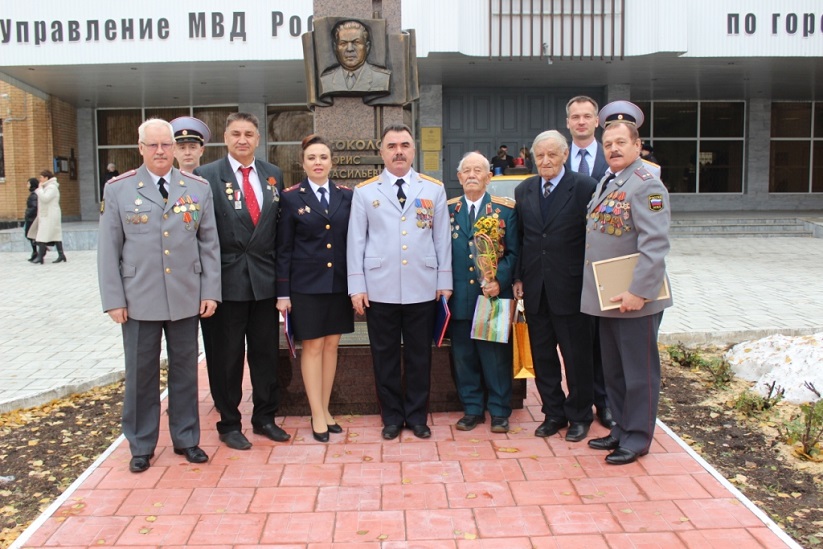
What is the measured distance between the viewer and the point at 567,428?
14.6ft

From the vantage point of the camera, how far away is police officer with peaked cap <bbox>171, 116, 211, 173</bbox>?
179 inches

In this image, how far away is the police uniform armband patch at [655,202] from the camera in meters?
3.70

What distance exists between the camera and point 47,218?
13.1 m

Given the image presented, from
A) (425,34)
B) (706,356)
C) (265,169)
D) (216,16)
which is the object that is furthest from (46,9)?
(706,356)

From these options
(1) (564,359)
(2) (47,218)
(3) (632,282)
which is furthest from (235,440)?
(2) (47,218)

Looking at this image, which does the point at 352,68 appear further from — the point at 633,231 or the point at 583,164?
the point at 633,231

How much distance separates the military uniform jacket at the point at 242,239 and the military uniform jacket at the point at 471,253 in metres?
1.06

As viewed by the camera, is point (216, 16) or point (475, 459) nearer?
point (475, 459)

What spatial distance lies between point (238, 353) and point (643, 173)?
7.90ft

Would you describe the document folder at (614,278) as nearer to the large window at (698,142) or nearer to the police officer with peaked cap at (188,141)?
the police officer with peaked cap at (188,141)

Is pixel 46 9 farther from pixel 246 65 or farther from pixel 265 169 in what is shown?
pixel 265 169

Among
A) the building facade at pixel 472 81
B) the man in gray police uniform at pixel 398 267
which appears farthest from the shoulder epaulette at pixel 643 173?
the building facade at pixel 472 81

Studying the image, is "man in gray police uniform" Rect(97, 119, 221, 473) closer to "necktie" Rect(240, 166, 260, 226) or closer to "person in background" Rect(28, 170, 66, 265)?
"necktie" Rect(240, 166, 260, 226)

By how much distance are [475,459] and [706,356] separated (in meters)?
3.03
